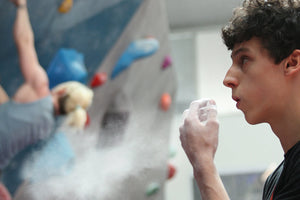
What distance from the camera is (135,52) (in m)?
3.08

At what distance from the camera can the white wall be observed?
5.52 m

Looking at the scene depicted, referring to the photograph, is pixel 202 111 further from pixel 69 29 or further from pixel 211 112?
pixel 69 29

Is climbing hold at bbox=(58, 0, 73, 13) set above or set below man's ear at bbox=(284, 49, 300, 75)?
below

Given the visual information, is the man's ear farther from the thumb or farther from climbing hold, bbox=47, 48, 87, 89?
climbing hold, bbox=47, 48, 87, 89

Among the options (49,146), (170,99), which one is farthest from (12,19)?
(170,99)

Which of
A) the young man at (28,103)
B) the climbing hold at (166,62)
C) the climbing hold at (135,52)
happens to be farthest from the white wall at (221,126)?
the young man at (28,103)

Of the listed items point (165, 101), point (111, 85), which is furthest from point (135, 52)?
point (165, 101)

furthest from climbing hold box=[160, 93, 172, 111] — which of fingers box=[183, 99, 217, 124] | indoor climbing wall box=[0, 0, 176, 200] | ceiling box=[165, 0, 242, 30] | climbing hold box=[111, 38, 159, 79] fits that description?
fingers box=[183, 99, 217, 124]

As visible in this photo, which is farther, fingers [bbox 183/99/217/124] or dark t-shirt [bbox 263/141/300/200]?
fingers [bbox 183/99/217/124]

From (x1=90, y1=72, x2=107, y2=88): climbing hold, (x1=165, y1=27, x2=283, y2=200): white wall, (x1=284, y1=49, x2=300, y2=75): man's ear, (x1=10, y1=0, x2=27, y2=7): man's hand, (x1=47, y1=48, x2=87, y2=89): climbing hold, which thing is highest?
(x1=284, y1=49, x2=300, y2=75): man's ear

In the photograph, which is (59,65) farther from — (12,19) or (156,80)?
(156,80)

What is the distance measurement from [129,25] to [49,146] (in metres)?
0.96

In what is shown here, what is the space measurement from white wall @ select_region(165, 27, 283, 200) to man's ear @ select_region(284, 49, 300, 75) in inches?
174

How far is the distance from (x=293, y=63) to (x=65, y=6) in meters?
1.85
